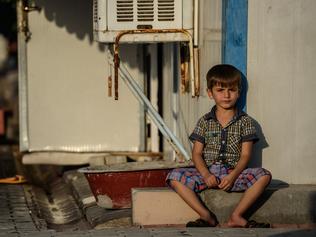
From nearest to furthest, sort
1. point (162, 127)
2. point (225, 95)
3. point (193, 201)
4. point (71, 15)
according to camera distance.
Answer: point (193, 201)
point (225, 95)
point (162, 127)
point (71, 15)

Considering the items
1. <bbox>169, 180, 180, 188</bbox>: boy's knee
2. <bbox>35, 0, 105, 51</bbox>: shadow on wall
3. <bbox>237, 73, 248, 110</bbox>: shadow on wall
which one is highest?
<bbox>35, 0, 105, 51</bbox>: shadow on wall

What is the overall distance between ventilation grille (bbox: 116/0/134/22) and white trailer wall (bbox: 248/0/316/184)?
120 cm

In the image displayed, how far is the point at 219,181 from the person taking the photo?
26.2ft

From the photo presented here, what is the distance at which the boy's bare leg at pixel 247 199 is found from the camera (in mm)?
7855

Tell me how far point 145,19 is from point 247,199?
201 cm

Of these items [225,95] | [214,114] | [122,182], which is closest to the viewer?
[225,95]

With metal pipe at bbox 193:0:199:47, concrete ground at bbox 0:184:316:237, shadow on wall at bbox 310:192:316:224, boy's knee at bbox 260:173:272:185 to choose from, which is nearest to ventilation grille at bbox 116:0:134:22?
metal pipe at bbox 193:0:199:47

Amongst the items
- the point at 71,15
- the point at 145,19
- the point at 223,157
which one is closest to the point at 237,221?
the point at 223,157

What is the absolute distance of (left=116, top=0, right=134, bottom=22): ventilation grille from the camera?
8.90m

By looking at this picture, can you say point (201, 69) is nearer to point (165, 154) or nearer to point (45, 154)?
point (165, 154)

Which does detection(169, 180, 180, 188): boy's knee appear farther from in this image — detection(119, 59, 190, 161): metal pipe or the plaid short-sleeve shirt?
detection(119, 59, 190, 161): metal pipe

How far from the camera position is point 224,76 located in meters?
8.05

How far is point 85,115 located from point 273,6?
189 inches

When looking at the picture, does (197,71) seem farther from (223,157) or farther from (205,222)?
(205,222)
